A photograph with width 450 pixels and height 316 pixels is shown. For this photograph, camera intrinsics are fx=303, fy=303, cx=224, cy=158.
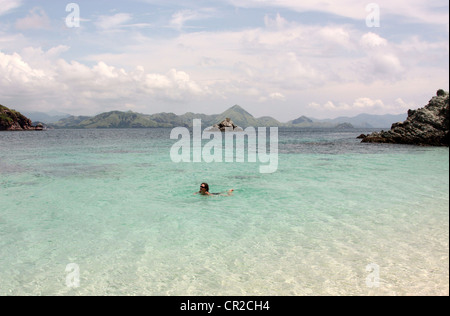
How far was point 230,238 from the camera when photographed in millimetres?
12359

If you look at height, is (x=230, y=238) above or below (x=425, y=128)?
below

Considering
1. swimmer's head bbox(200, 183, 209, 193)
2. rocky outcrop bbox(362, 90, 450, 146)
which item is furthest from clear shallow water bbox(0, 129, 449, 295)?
rocky outcrop bbox(362, 90, 450, 146)

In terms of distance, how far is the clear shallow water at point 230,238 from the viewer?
28.4ft

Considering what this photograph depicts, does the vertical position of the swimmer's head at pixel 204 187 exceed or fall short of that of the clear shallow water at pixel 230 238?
it exceeds it

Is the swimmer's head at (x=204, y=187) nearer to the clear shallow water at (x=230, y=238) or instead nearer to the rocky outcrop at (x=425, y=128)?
the clear shallow water at (x=230, y=238)

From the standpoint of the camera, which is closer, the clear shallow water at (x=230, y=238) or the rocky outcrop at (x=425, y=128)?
the clear shallow water at (x=230, y=238)

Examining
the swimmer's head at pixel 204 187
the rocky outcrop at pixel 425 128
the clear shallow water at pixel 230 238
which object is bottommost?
the clear shallow water at pixel 230 238

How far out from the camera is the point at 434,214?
14562mm

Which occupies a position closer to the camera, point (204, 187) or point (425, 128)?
point (204, 187)

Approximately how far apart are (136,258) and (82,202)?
1020 cm

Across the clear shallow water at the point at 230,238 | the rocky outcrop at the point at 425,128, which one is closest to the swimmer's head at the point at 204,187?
the clear shallow water at the point at 230,238

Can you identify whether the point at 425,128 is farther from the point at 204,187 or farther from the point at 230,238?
the point at 230,238

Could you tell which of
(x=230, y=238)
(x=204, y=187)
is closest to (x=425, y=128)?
(x=204, y=187)
